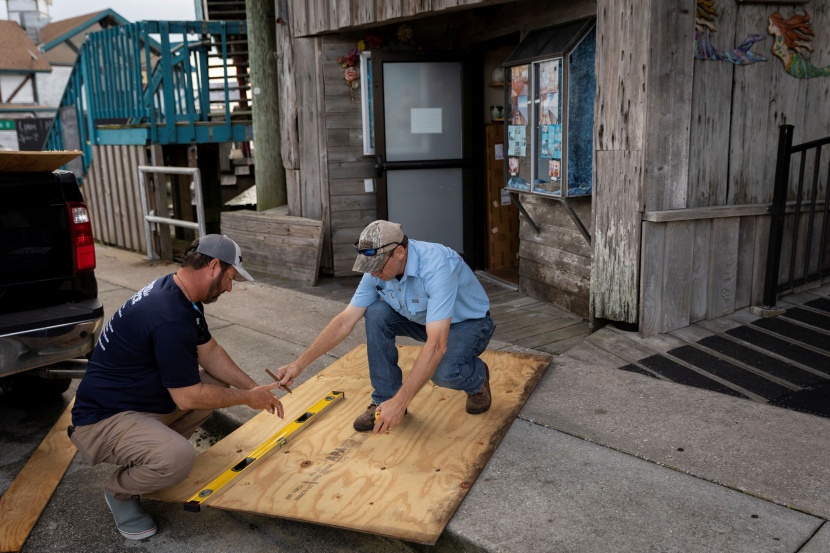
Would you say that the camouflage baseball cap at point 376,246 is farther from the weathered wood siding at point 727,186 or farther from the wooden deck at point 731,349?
the weathered wood siding at point 727,186

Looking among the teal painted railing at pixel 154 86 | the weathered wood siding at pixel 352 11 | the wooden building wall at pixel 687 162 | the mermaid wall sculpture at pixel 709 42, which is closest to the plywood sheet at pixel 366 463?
the wooden building wall at pixel 687 162

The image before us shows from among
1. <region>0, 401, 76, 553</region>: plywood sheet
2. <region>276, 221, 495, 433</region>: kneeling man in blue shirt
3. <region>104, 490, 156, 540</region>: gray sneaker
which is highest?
<region>276, 221, 495, 433</region>: kneeling man in blue shirt

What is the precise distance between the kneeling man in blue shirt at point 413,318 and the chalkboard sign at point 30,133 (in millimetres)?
31462

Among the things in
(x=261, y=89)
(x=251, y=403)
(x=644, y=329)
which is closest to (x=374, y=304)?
(x=251, y=403)

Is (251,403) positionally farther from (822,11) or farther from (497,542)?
(822,11)

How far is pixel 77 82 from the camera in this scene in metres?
12.3

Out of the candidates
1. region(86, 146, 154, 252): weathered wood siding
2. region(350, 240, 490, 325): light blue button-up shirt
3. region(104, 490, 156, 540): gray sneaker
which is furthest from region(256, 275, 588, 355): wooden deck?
region(86, 146, 154, 252): weathered wood siding

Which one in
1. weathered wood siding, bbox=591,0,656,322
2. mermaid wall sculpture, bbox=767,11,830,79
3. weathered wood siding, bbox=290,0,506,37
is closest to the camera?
weathered wood siding, bbox=591,0,656,322

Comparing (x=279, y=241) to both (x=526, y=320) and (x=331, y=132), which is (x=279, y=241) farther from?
(x=526, y=320)

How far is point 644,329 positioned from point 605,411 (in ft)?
4.10

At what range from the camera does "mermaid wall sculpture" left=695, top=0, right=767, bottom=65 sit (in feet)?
17.1

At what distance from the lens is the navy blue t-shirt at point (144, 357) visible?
130 inches

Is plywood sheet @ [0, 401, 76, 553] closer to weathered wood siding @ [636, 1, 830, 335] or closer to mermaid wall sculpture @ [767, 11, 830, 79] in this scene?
weathered wood siding @ [636, 1, 830, 335]

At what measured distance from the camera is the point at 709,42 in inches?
210
